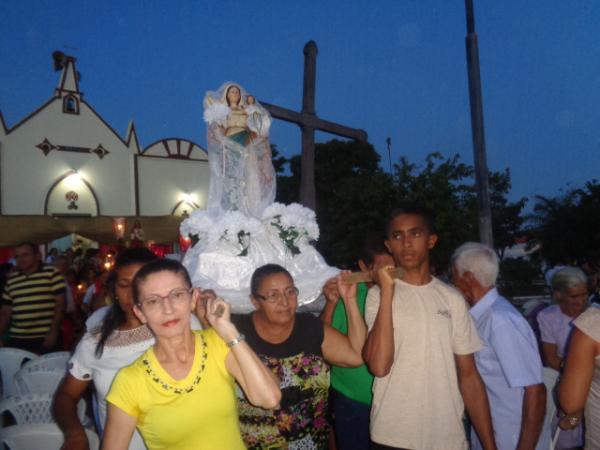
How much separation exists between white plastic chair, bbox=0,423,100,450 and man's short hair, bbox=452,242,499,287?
228 centimetres

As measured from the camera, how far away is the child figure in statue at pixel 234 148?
7367mm

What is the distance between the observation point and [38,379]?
161 inches

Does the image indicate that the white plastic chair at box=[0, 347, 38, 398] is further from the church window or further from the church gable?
the church gable

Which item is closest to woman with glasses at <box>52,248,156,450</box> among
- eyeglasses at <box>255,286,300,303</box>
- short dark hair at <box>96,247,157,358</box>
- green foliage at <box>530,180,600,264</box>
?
short dark hair at <box>96,247,157,358</box>

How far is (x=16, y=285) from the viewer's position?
19.2 feet

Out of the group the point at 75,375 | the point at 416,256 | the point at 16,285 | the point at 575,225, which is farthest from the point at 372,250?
the point at 575,225

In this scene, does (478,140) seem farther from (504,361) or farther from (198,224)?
(504,361)

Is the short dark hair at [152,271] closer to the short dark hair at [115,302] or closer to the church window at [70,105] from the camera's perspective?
the short dark hair at [115,302]

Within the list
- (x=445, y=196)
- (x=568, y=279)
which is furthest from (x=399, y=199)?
(x=568, y=279)

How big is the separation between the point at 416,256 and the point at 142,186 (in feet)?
70.0

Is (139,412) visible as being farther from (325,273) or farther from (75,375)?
(325,273)

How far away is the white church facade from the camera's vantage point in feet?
63.4

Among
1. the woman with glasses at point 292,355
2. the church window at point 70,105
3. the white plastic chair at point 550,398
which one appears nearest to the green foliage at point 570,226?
the white plastic chair at point 550,398

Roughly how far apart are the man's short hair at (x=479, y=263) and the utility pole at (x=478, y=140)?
441 centimetres
